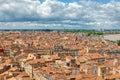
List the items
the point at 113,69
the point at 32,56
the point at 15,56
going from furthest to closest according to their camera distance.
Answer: the point at 15,56 → the point at 32,56 → the point at 113,69

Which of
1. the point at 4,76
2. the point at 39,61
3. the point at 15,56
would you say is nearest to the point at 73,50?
the point at 15,56

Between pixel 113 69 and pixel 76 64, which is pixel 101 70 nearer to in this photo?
pixel 113 69

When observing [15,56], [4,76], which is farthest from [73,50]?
[4,76]

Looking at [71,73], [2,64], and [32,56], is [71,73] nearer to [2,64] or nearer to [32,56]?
[2,64]

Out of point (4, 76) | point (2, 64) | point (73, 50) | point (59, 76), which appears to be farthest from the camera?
point (73, 50)

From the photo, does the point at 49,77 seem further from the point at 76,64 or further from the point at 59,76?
the point at 76,64

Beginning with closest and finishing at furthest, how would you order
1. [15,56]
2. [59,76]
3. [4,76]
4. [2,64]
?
[59,76], [4,76], [2,64], [15,56]

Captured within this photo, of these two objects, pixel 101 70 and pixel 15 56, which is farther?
pixel 15 56

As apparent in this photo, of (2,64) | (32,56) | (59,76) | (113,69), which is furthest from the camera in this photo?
(32,56)

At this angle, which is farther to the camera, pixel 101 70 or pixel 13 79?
pixel 101 70
